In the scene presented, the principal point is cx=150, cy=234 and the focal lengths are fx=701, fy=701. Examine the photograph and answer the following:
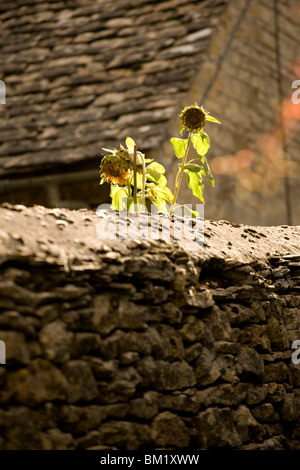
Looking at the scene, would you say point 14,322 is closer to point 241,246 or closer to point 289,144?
point 241,246

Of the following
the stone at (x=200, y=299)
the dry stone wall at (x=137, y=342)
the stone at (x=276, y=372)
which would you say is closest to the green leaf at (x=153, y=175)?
the dry stone wall at (x=137, y=342)

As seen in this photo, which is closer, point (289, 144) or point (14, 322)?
point (14, 322)

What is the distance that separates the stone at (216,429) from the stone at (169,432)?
0.05 meters

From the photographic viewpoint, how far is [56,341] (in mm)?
1812

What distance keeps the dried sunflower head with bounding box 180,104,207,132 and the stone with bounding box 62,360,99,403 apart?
125cm

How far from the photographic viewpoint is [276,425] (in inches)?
98.6

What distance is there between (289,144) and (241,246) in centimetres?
493

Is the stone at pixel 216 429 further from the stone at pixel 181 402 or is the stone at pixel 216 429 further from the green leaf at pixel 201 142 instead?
the green leaf at pixel 201 142

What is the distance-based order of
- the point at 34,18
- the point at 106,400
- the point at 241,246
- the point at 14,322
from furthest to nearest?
the point at 34,18
the point at 241,246
the point at 106,400
the point at 14,322

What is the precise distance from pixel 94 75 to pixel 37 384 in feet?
16.6

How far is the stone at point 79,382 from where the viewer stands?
1.83 meters

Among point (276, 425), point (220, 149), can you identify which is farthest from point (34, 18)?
point (276, 425)

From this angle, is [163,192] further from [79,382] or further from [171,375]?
[79,382]

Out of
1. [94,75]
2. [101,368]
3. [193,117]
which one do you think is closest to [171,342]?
[101,368]
